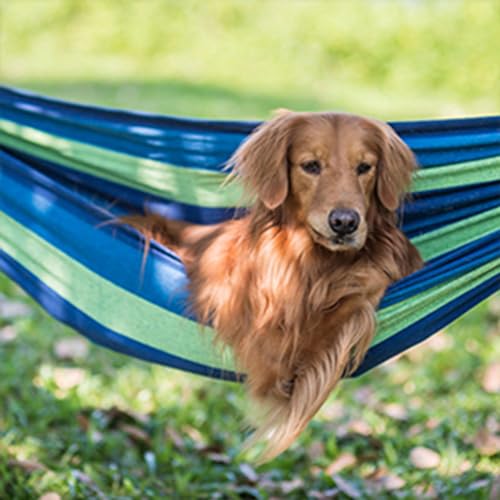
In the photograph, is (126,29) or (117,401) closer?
(117,401)

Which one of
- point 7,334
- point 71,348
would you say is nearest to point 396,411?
point 71,348

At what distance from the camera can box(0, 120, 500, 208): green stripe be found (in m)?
3.10

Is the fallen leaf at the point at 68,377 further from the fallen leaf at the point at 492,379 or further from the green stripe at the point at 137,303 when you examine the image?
the fallen leaf at the point at 492,379

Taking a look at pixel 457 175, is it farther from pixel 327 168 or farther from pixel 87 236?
pixel 87 236

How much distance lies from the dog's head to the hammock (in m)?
0.15

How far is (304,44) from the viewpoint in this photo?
1052 centimetres

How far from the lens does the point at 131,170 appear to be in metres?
3.10

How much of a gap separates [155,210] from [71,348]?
4.43 feet

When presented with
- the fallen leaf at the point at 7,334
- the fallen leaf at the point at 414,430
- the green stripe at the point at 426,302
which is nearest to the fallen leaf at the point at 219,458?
the fallen leaf at the point at 414,430

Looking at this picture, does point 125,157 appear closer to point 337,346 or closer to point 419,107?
point 337,346

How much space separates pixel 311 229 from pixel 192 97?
571cm

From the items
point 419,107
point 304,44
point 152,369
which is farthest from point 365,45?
point 152,369

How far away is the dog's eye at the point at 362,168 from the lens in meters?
2.69

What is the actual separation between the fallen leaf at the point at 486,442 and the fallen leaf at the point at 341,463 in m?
0.47
